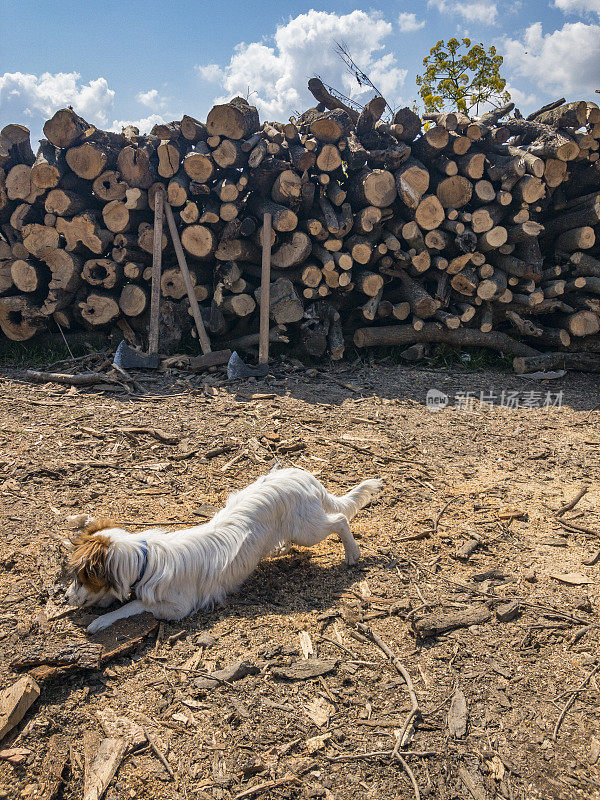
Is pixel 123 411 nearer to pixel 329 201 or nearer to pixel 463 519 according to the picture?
pixel 463 519

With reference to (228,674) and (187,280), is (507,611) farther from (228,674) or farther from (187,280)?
(187,280)

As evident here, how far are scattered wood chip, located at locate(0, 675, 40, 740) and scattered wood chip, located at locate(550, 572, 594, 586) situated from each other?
8.87 ft

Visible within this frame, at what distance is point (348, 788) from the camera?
6.33ft

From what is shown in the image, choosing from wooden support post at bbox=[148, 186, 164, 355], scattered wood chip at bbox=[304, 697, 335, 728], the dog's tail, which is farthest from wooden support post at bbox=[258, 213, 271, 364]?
scattered wood chip at bbox=[304, 697, 335, 728]

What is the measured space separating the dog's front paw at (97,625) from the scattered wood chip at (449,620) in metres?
1.50

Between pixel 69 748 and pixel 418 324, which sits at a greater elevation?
pixel 418 324

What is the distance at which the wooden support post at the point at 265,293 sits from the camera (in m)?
6.75

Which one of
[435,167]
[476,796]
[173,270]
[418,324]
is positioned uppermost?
[435,167]

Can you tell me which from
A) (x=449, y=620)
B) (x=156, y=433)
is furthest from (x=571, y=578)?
(x=156, y=433)

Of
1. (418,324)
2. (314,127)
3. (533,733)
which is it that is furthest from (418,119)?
(533,733)

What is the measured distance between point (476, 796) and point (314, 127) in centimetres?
685

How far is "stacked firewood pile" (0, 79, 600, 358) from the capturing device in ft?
22.4

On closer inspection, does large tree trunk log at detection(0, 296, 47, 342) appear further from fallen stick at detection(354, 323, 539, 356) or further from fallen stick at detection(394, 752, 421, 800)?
fallen stick at detection(394, 752, 421, 800)

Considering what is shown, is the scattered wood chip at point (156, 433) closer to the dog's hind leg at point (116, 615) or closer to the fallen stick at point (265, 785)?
the dog's hind leg at point (116, 615)
